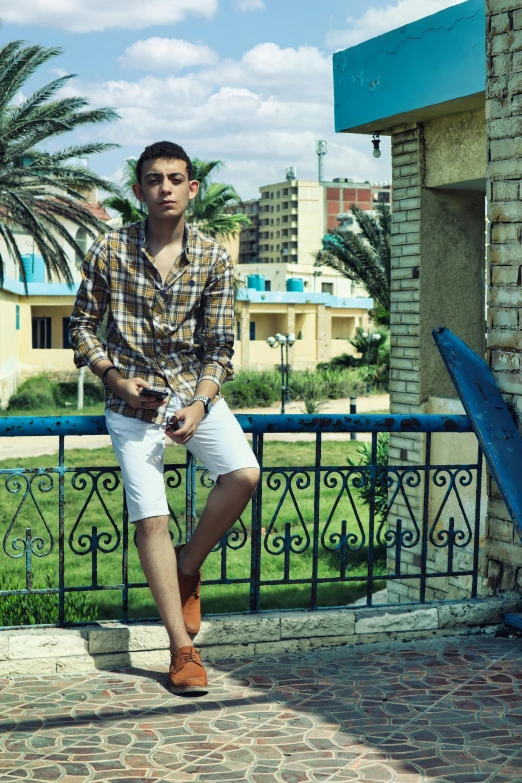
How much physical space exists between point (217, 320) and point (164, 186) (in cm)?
55

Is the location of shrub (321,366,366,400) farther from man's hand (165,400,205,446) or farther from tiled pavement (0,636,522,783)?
man's hand (165,400,205,446)

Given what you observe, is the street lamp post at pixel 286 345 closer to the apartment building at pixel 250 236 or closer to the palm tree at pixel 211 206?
the palm tree at pixel 211 206

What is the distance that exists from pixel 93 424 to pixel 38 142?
15724 millimetres

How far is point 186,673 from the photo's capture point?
355cm

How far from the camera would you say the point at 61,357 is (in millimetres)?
38031

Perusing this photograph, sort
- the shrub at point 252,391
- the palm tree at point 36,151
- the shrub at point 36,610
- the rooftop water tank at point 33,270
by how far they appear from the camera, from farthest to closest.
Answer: the rooftop water tank at point 33,270, the shrub at point 252,391, the palm tree at point 36,151, the shrub at point 36,610

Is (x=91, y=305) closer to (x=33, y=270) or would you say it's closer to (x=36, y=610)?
(x=36, y=610)

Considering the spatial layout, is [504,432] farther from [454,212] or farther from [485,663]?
[454,212]

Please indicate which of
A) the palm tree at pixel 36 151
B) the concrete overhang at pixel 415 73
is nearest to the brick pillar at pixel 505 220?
the concrete overhang at pixel 415 73

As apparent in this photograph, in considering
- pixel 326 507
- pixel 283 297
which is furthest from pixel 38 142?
pixel 283 297

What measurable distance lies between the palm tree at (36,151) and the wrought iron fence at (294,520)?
17.8 feet

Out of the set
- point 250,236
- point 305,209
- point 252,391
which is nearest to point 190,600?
point 252,391

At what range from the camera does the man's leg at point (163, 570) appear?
11.8 feet

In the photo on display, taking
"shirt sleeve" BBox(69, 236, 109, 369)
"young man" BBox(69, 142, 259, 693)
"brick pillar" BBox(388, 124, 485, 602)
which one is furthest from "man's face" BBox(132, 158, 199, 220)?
"brick pillar" BBox(388, 124, 485, 602)
